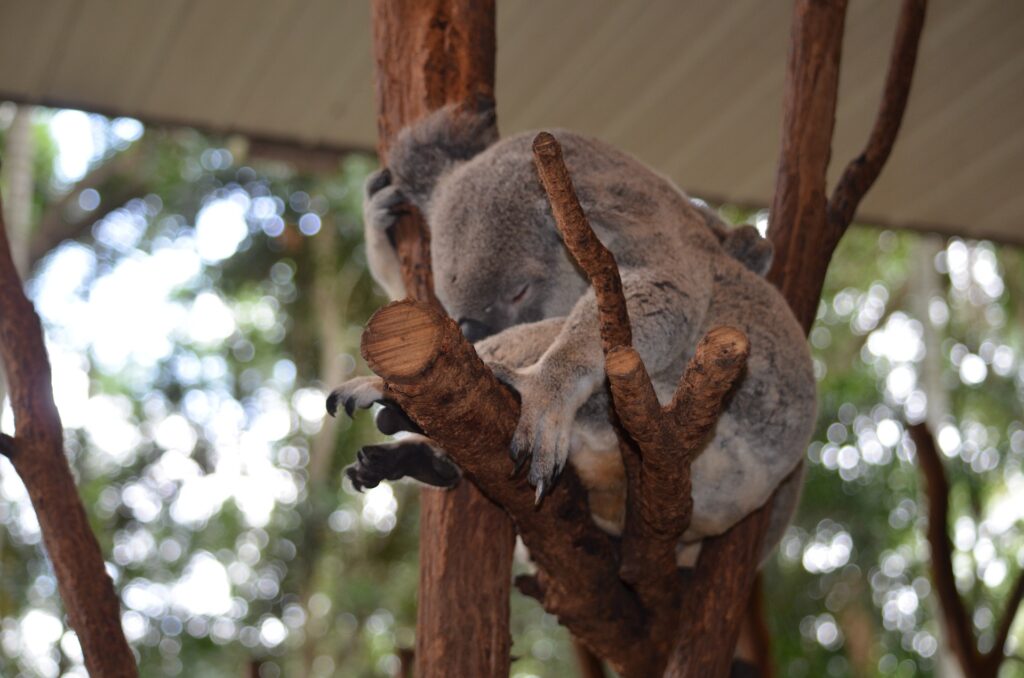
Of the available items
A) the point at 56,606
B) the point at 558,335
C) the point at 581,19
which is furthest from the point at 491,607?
the point at 56,606

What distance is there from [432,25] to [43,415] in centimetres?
114

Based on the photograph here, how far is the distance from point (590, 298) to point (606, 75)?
1.93 m

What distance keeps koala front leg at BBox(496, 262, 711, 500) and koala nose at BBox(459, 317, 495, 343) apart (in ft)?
1.31

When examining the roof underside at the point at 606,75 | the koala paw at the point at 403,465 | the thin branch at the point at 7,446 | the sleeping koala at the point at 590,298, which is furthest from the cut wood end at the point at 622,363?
the roof underside at the point at 606,75

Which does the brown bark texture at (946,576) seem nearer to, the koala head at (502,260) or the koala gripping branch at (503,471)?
the koala gripping branch at (503,471)

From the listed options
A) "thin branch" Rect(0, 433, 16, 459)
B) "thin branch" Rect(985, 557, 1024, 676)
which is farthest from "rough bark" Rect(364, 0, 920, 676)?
"thin branch" Rect(985, 557, 1024, 676)

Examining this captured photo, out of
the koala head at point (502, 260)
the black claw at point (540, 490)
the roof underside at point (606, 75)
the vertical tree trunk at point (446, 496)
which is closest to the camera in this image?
the black claw at point (540, 490)

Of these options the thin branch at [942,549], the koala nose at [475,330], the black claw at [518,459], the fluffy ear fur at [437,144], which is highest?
the fluffy ear fur at [437,144]

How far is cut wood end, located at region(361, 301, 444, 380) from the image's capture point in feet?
4.45

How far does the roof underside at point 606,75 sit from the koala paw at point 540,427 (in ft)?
6.29

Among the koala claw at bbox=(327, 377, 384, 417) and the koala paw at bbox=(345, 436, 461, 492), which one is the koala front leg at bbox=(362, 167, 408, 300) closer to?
the koala paw at bbox=(345, 436, 461, 492)

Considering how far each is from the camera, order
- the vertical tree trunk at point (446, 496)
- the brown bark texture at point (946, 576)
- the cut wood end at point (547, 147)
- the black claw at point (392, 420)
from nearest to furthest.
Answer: the cut wood end at point (547, 147) < the black claw at point (392, 420) < the vertical tree trunk at point (446, 496) < the brown bark texture at point (946, 576)

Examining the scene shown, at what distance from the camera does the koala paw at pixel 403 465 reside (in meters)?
1.80

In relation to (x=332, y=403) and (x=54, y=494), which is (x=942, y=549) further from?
(x=54, y=494)
